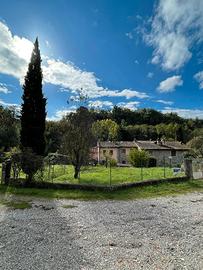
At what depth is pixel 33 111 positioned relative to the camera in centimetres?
1552

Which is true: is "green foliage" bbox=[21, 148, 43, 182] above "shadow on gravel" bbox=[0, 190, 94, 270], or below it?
above

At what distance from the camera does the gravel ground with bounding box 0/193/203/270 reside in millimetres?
4957

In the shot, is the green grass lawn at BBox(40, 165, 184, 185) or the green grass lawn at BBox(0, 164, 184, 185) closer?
the green grass lawn at BBox(0, 164, 184, 185)

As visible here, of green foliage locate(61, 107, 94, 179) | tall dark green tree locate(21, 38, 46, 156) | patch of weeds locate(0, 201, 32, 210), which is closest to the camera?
patch of weeds locate(0, 201, 32, 210)

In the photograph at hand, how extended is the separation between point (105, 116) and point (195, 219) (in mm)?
107368

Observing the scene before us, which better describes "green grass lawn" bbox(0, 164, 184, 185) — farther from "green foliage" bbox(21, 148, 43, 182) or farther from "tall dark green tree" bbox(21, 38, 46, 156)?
"tall dark green tree" bbox(21, 38, 46, 156)

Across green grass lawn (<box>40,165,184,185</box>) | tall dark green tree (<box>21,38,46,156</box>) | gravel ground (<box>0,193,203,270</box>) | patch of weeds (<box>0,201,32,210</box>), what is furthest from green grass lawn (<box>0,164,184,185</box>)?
gravel ground (<box>0,193,203,270</box>)

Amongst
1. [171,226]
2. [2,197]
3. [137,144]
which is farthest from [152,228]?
[137,144]

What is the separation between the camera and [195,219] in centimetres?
834

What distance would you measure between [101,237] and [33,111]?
35.3 feet

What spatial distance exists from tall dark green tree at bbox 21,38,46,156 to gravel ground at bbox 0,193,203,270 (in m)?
5.83

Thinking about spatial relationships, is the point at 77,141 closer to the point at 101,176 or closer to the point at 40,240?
the point at 101,176

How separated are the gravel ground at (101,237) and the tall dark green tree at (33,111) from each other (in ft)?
19.1

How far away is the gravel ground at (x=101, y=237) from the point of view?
195 inches
